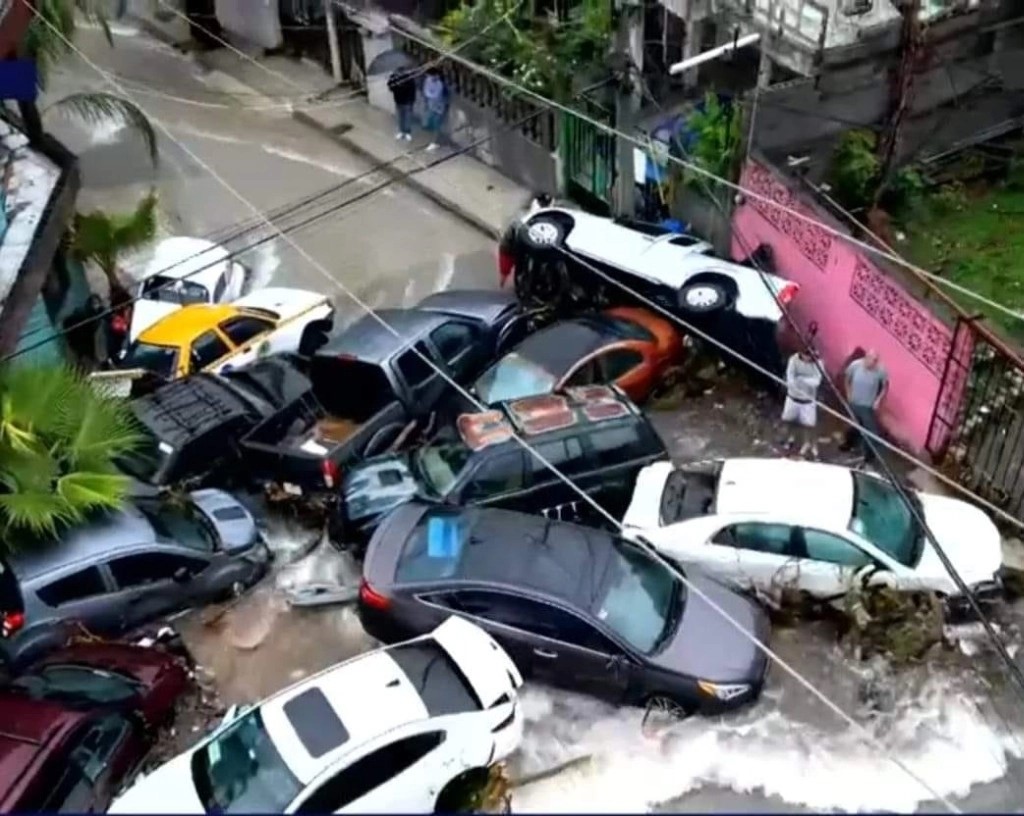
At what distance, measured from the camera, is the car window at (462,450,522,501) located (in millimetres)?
12258

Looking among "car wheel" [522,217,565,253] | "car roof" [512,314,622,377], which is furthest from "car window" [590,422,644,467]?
"car wheel" [522,217,565,253]

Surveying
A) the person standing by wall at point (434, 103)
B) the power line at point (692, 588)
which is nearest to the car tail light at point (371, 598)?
the power line at point (692, 588)

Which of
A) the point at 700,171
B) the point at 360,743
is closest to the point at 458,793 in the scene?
the point at 360,743

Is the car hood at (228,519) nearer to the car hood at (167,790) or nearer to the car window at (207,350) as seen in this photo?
the car window at (207,350)

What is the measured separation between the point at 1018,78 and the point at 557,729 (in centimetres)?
1253

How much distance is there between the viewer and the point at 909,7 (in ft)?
49.4

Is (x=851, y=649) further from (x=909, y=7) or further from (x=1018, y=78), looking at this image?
(x=1018, y=78)

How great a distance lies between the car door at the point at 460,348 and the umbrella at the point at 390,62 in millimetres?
7739

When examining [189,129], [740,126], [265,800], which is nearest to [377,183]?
[189,129]

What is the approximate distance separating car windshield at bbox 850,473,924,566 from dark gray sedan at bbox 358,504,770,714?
1.24 m

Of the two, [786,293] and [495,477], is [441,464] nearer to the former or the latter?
[495,477]

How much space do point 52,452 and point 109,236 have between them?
5.59 m

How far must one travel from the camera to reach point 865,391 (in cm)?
1350

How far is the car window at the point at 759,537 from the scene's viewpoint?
37.3 feet
